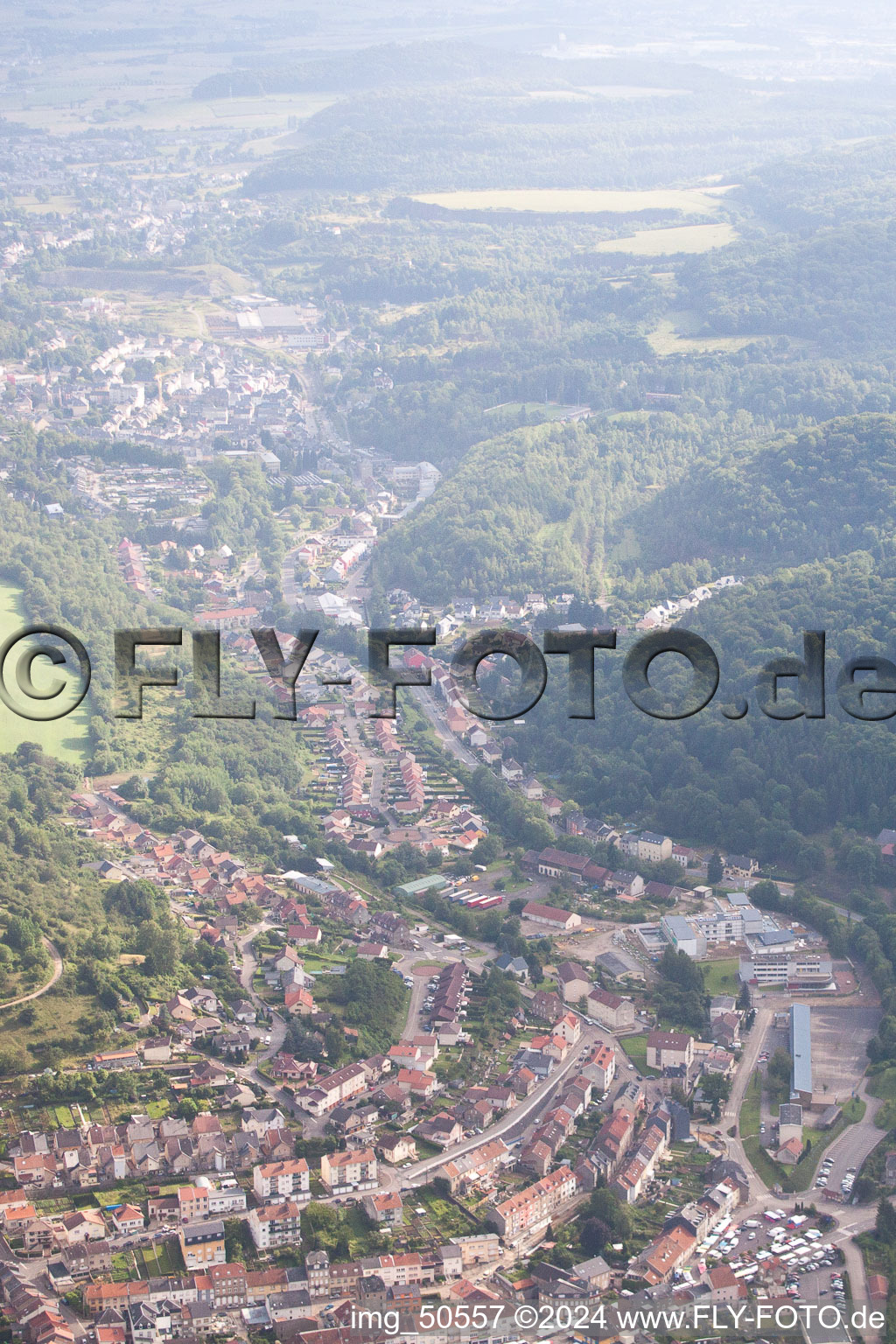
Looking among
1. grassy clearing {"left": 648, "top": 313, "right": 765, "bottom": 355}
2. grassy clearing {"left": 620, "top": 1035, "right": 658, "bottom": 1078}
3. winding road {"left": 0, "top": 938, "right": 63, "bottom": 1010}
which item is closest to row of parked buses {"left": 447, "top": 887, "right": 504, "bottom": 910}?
grassy clearing {"left": 620, "top": 1035, "right": 658, "bottom": 1078}

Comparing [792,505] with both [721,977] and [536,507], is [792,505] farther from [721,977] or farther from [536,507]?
[721,977]

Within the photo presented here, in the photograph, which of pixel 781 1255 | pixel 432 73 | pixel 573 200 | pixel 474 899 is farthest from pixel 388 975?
pixel 432 73

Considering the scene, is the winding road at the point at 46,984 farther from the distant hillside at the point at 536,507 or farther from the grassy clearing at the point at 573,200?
the grassy clearing at the point at 573,200

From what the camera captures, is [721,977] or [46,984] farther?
[721,977]

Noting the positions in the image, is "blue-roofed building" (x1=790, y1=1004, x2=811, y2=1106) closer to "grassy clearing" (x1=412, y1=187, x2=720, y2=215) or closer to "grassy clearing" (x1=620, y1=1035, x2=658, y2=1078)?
"grassy clearing" (x1=620, y1=1035, x2=658, y2=1078)

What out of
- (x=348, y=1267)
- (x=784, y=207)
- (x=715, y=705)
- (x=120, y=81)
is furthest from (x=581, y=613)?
(x=120, y=81)

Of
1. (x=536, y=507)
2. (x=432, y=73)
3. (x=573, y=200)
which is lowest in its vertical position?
(x=536, y=507)

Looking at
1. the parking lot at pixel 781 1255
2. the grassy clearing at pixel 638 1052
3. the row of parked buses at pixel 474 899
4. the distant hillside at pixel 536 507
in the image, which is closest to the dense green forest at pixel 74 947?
the row of parked buses at pixel 474 899
